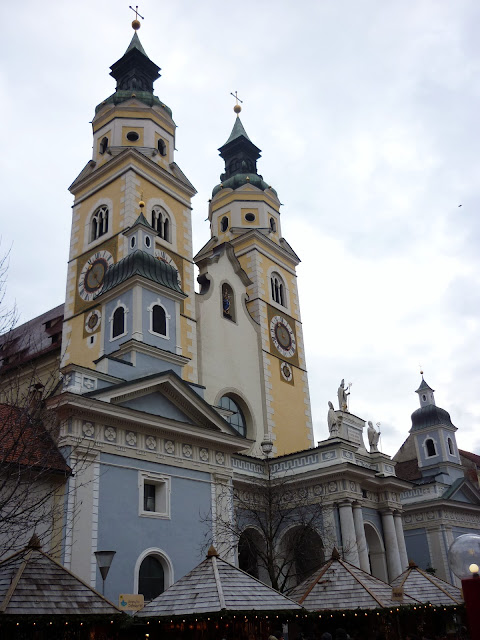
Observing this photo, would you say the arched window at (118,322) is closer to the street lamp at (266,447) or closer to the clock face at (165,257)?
the clock face at (165,257)

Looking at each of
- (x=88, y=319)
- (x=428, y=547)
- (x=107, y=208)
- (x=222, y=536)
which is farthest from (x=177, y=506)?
(x=428, y=547)

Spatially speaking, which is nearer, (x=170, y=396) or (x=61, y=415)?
(x=61, y=415)

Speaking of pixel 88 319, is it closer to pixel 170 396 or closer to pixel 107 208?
pixel 107 208

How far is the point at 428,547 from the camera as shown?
3806cm

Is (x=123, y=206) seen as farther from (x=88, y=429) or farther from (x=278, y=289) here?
(x=88, y=429)

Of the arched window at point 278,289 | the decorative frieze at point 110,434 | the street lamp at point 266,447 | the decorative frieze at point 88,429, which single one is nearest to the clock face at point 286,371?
the arched window at point 278,289

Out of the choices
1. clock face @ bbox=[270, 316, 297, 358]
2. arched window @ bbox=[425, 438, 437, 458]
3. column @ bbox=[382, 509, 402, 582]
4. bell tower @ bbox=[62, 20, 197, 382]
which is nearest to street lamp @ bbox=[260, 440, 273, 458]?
bell tower @ bbox=[62, 20, 197, 382]

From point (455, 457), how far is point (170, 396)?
94.3 ft

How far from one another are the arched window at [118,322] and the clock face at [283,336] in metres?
12.8

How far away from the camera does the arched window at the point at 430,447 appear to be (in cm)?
4495

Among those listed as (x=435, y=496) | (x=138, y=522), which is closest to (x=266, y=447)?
(x=138, y=522)

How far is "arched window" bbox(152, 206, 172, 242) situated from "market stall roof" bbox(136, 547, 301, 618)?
21072 mm

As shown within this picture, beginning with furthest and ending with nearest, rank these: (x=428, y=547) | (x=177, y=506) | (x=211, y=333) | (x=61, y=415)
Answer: (x=428, y=547)
(x=211, y=333)
(x=177, y=506)
(x=61, y=415)

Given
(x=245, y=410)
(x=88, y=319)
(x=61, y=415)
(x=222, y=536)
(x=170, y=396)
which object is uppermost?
(x=88, y=319)
